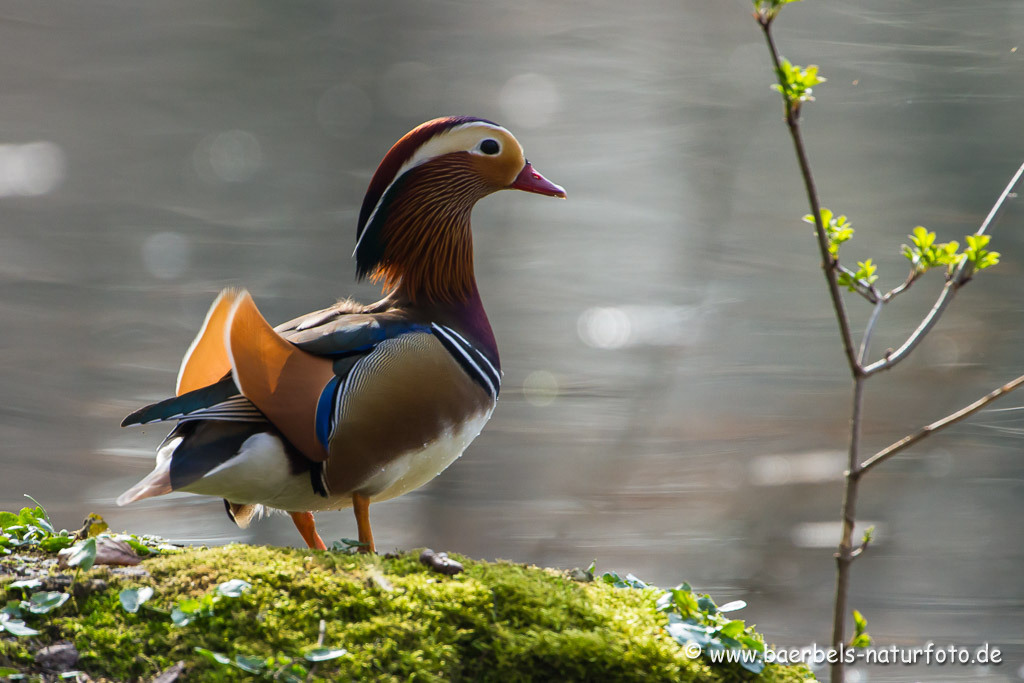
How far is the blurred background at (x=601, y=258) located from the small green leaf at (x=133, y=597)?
2.54 m

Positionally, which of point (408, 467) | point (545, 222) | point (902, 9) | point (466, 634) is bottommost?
point (466, 634)

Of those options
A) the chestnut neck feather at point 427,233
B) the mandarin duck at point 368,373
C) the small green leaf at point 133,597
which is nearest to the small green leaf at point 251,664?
the small green leaf at point 133,597

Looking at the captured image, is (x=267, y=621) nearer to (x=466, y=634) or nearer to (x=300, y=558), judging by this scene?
(x=300, y=558)

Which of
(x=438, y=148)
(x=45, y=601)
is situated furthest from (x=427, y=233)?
(x=45, y=601)

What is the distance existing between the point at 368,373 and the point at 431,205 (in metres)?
0.54

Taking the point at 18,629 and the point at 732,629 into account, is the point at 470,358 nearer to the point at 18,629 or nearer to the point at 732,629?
the point at 732,629

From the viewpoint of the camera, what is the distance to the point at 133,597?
57.9 inches

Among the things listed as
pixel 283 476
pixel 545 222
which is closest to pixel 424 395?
pixel 283 476

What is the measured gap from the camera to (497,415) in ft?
17.3

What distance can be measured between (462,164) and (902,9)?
1076 centimetres

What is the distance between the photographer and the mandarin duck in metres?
1.84

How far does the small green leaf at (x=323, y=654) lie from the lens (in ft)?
4.45

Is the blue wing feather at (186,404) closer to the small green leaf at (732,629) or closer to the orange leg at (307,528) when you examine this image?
→ the orange leg at (307,528)

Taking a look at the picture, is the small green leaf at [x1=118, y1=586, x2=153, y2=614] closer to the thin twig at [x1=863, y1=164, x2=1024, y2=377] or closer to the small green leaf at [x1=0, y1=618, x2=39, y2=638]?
the small green leaf at [x1=0, y1=618, x2=39, y2=638]
